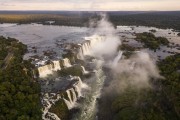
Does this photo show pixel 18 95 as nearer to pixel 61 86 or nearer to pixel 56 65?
pixel 61 86

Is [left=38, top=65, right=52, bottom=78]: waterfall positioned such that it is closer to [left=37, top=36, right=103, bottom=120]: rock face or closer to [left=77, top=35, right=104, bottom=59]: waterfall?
[left=37, top=36, right=103, bottom=120]: rock face

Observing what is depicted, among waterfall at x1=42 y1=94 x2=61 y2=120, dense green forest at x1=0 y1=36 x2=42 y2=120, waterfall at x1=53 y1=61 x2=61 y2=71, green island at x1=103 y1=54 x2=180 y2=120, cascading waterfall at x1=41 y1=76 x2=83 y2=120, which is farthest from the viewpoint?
waterfall at x1=53 y1=61 x2=61 y2=71

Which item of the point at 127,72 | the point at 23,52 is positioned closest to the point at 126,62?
the point at 127,72

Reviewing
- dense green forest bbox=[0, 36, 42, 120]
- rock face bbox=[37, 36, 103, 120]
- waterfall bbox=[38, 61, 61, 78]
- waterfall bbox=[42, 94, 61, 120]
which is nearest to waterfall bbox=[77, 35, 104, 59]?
rock face bbox=[37, 36, 103, 120]

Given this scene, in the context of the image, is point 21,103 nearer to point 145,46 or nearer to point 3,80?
point 3,80

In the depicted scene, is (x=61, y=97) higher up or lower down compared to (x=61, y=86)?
lower down

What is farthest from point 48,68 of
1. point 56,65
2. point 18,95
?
point 18,95

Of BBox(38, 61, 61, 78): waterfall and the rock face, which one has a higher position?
BBox(38, 61, 61, 78): waterfall

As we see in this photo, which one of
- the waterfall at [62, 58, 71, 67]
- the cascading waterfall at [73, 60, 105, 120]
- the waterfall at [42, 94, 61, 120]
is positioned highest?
the waterfall at [62, 58, 71, 67]
